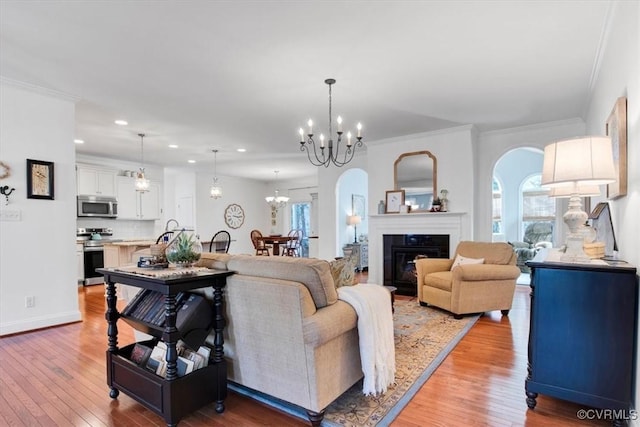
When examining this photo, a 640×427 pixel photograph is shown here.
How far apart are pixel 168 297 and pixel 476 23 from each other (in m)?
2.79

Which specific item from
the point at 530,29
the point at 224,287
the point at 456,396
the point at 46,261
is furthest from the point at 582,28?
the point at 46,261

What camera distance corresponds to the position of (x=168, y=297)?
6.07 ft

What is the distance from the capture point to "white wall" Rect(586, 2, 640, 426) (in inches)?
70.1

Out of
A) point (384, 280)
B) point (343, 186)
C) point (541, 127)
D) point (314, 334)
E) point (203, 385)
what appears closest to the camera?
point (314, 334)

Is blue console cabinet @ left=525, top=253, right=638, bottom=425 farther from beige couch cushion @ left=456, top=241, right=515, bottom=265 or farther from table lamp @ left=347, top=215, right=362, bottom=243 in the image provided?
table lamp @ left=347, top=215, right=362, bottom=243

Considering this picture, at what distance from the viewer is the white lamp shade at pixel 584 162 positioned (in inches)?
73.5

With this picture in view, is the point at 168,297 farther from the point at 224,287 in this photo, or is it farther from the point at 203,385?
the point at 203,385

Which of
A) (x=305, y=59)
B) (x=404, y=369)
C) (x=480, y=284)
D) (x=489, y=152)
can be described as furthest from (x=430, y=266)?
(x=305, y=59)

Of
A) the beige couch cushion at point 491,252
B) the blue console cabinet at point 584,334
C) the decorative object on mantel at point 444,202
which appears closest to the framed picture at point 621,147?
the blue console cabinet at point 584,334

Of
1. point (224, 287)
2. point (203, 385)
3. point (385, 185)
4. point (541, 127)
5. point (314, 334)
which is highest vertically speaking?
point (541, 127)

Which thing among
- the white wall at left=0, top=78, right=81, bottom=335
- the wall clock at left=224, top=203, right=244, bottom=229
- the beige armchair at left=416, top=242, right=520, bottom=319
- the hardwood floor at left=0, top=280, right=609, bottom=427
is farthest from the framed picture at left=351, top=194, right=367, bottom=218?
the white wall at left=0, top=78, right=81, bottom=335

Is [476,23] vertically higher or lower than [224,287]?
higher

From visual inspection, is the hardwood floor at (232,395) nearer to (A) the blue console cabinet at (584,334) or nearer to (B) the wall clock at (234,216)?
(A) the blue console cabinet at (584,334)

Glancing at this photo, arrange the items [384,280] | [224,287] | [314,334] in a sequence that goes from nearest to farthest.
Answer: [314,334] → [224,287] → [384,280]
